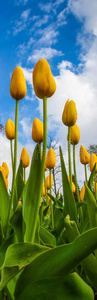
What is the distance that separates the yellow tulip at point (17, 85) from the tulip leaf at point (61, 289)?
2.23 feet

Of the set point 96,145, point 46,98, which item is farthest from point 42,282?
point 96,145

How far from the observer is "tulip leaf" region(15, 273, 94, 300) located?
66 centimetres

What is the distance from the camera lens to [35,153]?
3.03 ft

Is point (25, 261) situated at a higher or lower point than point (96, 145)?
lower

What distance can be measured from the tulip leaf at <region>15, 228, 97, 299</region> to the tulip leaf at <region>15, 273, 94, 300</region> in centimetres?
2

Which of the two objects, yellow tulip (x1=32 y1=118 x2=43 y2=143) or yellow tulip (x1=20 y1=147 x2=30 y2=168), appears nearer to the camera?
yellow tulip (x1=32 y1=118 x2=43 y2=143)

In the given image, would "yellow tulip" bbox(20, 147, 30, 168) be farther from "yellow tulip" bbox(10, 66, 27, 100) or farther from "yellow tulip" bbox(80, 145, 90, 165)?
"yellow tulip" bbox(10, 66, 27, 100)

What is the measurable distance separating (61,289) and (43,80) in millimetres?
668

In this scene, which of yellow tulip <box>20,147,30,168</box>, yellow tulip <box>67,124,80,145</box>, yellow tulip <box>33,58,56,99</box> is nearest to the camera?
yellow tulip <box>33,58,56,99</box>

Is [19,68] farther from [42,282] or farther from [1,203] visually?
[42,282]

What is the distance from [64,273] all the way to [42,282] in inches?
3.6

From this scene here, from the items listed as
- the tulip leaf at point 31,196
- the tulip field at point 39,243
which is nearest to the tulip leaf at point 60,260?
the tulip field at point 39,243

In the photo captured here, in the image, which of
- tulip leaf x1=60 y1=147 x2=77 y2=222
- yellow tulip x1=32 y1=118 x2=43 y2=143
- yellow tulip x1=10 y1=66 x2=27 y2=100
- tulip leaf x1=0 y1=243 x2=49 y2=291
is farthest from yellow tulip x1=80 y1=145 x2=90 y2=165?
tulip leaf x1=0 y1=243 x2=49 y2=291

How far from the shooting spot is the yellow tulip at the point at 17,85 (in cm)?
96
